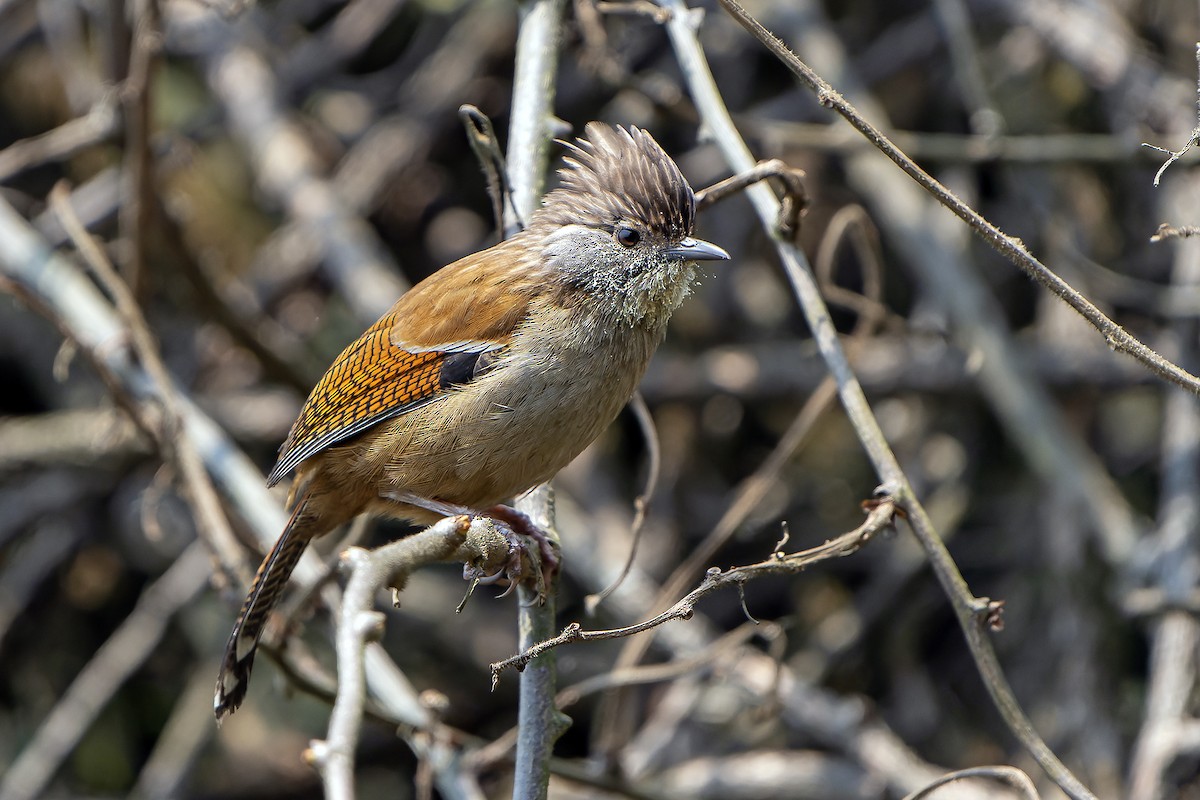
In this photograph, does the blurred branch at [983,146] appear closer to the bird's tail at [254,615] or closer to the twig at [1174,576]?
the twig at [1174,576]

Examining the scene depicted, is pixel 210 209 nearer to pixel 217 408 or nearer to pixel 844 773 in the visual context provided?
pixel 217 408

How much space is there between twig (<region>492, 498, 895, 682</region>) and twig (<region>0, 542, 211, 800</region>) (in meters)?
3.06

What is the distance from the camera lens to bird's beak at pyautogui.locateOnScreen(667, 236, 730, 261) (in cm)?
338

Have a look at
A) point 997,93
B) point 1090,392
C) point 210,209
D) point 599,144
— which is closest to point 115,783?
point 210,209

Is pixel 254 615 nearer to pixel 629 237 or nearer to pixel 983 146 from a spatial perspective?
pixel 629 237

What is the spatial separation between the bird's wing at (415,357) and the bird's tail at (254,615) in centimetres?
18

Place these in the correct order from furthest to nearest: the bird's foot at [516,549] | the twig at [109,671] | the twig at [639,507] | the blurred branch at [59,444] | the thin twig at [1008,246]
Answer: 1. the blurred branch at [59,444]
2. the twig at [109,671]
3. the twig at [639,507]
4. the bird's foot at [516,549]
5. the thin twig at [1008,246]

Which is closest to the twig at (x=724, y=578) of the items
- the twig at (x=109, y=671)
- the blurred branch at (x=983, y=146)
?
the blurred branch at (x=983, y=146)

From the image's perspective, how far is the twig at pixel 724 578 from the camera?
6.99ft

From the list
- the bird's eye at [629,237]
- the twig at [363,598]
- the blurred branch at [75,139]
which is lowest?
the twig at [363,598]

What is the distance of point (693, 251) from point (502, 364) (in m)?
0.60

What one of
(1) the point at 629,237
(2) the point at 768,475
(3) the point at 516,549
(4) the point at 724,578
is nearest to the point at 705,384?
(2) the point at 768,475

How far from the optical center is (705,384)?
5.18 metres

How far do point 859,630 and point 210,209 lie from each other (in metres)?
3.51
